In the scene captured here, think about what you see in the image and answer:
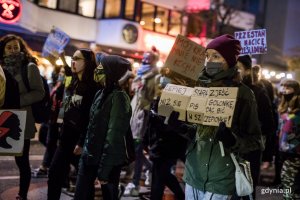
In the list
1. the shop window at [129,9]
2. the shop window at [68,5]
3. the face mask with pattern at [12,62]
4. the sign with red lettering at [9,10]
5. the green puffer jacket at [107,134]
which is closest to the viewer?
the green puffer jacket at [107,134]

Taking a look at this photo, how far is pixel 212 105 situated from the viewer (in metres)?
3.47

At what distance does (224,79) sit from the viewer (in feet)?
11.5

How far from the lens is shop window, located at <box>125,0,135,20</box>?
23.7 m

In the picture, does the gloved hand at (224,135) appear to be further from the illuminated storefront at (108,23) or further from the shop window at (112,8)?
the shop window at (112,8)

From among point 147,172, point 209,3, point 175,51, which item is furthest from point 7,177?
point 209,3

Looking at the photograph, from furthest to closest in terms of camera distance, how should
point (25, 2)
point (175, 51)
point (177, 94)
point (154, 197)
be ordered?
1. point (25, 2)
2. point (154, 197)
3. point (175, 51)
4. point (177, 94)

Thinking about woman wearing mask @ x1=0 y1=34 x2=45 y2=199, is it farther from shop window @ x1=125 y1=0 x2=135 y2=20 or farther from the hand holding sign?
shop window @ x1=125 y1=0 x2=135 y2=20

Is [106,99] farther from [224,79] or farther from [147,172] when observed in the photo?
[147,172]

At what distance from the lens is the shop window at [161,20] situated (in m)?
26.1

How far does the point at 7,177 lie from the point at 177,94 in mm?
4715

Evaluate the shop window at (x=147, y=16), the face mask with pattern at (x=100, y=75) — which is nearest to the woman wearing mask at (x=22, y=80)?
the face mask with pattern at (x=100, y=75)

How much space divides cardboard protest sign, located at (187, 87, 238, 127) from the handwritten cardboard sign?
3.30 feet

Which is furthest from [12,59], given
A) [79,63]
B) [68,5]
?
[68,5]

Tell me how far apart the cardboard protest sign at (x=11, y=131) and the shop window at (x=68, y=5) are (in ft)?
60.6
